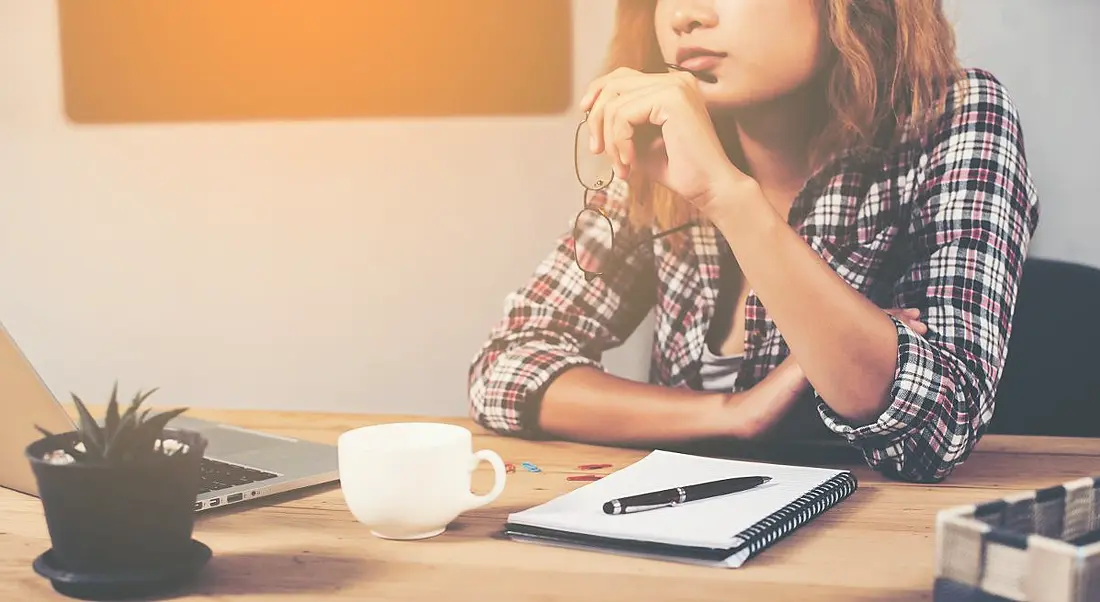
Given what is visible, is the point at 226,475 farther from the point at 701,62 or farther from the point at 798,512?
the point at 701,62

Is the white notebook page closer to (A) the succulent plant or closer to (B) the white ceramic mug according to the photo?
(B) the white ceramic mug

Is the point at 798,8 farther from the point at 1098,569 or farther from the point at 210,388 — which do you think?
the point at 210,388

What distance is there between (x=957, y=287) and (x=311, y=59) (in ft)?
3.57

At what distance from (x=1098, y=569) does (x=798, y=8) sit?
1.01 m

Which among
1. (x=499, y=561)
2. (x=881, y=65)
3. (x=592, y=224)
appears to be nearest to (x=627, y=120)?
(x=592, y=224)

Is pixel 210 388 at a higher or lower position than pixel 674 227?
lower

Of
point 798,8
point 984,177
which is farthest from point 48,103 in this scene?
point 984,177

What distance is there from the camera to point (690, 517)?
0.78 m

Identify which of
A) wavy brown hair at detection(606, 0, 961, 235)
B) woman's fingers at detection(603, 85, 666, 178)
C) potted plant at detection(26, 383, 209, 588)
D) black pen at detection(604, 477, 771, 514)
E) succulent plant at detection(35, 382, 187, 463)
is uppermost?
wavy brown hair at detection(606, 0, 961, 235)

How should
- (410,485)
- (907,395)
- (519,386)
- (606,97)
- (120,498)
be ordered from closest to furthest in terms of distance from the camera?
(120,498)
(410,485)
(907,395)
(519,386)
(606,97)

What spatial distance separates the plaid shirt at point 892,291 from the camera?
1.08 m

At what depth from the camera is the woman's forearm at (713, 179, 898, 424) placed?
3.58 feet

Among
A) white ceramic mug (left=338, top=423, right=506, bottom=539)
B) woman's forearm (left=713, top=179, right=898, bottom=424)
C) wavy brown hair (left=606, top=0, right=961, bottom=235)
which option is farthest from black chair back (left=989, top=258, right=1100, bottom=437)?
white ceramic mug (left=338, top=423, right=506, bottom=539)

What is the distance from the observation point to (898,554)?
29.4 inches
